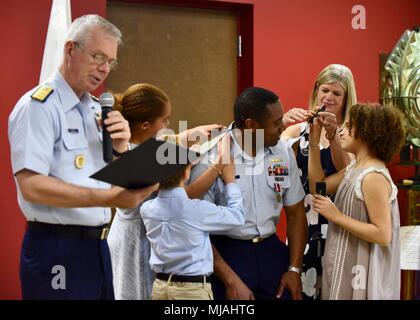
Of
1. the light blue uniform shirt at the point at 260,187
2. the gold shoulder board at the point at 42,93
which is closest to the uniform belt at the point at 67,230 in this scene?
the gold shoulder board at the point at 42,93

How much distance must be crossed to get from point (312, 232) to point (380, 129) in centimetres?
59

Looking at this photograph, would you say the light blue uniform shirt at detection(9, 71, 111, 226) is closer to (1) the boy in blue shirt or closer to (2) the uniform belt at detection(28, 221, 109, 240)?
A: (2) the uniform belt at detection(28, 221, 109, 240)

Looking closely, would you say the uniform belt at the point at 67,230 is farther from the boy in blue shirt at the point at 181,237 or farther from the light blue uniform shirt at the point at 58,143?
the boy in blue shirt at the point at 181,237

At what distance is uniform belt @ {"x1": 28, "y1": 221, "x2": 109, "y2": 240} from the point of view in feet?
5.95

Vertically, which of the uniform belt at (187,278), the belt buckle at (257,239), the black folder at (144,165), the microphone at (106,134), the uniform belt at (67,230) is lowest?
the uniform belt at (187,278)

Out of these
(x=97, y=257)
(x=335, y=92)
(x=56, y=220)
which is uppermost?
(x=335, y=92)

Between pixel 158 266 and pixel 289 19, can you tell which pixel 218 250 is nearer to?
pixel 158 266

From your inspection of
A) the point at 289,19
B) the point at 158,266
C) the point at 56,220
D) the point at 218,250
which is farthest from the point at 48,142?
the point at 289,19

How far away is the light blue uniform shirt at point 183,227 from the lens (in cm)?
223

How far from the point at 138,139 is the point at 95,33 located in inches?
21.3

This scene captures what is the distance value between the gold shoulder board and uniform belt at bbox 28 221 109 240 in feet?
1.20

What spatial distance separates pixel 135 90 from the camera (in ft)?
7.72

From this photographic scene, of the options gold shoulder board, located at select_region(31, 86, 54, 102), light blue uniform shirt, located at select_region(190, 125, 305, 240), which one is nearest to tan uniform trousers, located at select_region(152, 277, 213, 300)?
light blue uniform shirt, located at select_region(190, 125, 305, 240)

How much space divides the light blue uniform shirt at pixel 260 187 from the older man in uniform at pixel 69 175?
62 centimetres
